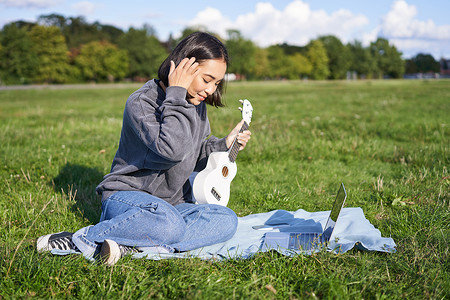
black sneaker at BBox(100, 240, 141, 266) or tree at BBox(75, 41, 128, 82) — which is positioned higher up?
tree at BBox(75, 41, 128, 82)

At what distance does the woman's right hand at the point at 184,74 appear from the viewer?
Result: 10.1 feet

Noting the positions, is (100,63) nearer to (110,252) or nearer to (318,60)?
(318,60)

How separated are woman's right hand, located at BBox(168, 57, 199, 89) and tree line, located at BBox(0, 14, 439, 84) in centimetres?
2664

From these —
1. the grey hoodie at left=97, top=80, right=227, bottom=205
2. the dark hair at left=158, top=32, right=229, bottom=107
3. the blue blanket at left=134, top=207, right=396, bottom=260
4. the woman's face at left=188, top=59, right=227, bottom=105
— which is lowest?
the blue blanket at left=134, top=207, right=396, bottom=260

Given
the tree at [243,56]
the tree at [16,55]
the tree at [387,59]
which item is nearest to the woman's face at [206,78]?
the tree at [16,55]

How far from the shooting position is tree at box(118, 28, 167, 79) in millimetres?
75619

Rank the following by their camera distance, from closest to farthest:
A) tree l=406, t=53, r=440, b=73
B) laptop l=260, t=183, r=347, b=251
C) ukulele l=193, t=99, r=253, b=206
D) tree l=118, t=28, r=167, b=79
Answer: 1. laptop l=260, t=183, r=347, b=251
2. ukulele l=193, t=99, r=253, b=206
3. tree l=118, t=28, r=167, b=79
4. tree l=406, t=53, r=440, b=73

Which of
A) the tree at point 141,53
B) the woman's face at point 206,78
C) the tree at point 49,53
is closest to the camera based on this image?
the woman's face at point 206,78

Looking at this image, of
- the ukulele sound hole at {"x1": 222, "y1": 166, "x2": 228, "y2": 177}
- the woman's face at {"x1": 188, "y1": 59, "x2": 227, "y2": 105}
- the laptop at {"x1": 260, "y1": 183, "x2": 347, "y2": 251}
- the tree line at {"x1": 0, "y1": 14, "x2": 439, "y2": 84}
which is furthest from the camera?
the tree line at {"x1": 0, "y1": 14, "x2": 439, "y2": 84}

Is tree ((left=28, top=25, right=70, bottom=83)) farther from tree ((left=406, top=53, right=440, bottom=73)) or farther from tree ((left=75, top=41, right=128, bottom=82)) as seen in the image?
tree ((left=406, top=53, right=440, bottom=73))

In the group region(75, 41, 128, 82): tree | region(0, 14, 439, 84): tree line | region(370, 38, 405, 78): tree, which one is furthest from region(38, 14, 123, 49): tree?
region(370, 38, 405, 78): tree

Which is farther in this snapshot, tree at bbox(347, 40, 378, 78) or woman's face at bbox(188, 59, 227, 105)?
tree at bbox(347, 40, 378, 78)

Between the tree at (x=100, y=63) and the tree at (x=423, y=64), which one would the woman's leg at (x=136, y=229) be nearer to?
the tree at (x=100, y=63)

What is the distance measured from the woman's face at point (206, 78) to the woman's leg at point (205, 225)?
91cm
